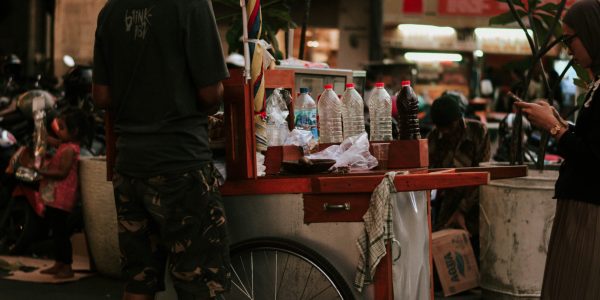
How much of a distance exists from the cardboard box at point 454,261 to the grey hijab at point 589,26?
310 centimetres

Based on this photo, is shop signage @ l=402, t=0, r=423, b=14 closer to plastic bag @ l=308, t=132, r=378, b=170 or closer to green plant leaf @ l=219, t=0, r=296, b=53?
green plant leaf @ l=219, t=0, r=296, b=53

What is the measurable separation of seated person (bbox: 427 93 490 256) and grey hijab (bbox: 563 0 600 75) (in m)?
3.27

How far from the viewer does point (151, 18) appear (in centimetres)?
399

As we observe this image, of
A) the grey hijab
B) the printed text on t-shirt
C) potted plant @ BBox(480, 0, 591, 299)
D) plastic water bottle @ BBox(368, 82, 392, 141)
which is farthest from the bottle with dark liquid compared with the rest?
potted plant @ BBox(480, 0, 591, 299)

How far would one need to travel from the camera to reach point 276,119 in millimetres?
4891

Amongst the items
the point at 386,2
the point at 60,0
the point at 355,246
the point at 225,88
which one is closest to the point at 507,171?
the point at 355,246

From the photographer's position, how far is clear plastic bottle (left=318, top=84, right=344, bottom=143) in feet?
16.3

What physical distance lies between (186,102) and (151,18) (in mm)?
406

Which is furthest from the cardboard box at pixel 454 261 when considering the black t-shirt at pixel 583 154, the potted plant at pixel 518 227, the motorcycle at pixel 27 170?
the motorcycle at pixel 27 170

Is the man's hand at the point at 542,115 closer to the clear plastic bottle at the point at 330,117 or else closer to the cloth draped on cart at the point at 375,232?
the cloth draped on cart at the point at 375,232

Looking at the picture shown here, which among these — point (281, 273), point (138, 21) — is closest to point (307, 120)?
point (281, 273)

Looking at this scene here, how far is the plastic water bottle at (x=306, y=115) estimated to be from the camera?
194 inches

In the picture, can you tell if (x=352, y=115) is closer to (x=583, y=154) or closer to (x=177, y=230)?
(x=177, y=230)

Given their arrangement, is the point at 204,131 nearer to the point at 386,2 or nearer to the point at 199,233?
the point at 199,233
